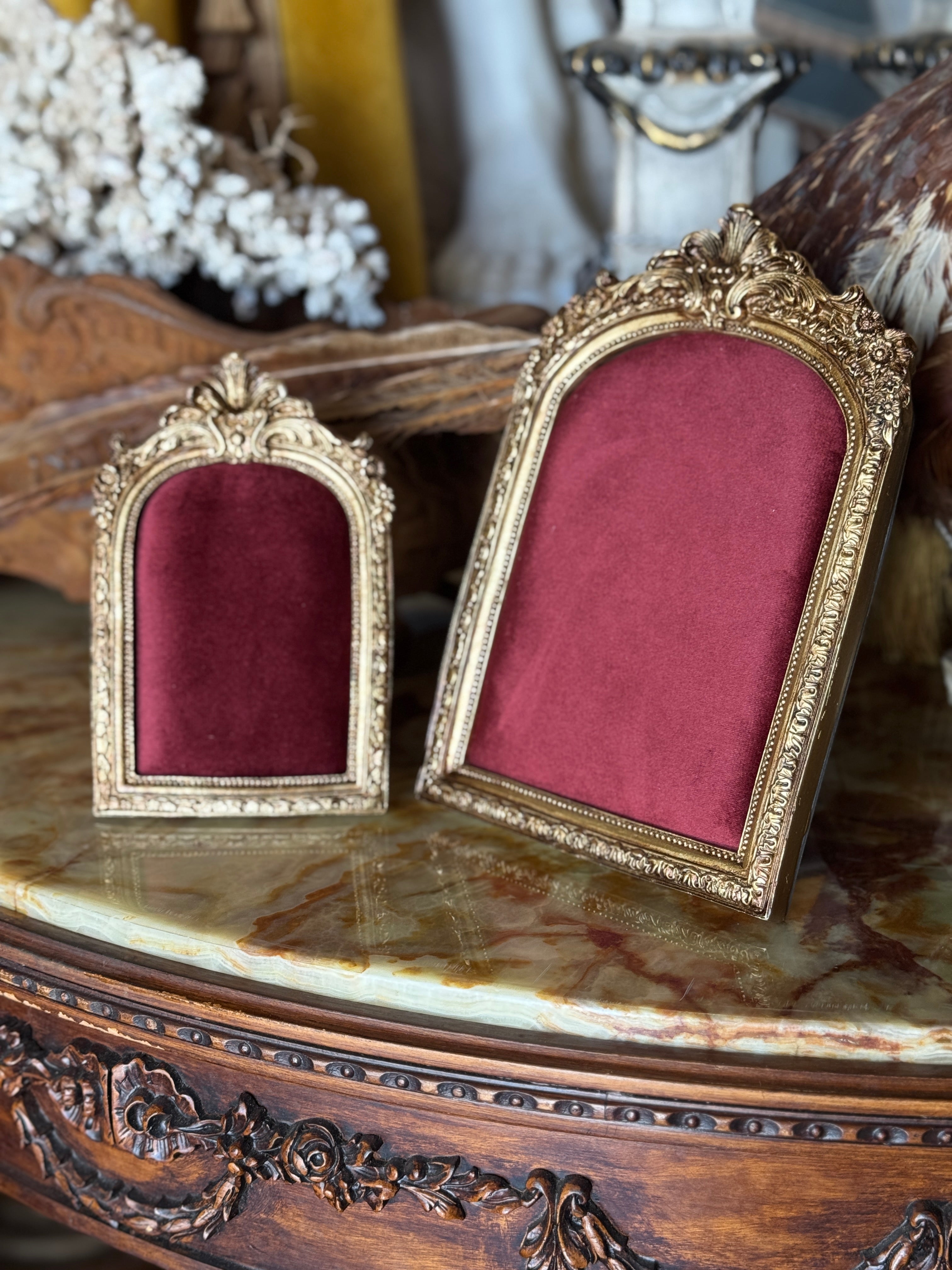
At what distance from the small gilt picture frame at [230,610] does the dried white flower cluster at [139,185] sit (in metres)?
0.22

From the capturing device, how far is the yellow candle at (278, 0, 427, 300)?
1141mm

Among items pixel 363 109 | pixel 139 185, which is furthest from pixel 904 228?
pixel 363 109

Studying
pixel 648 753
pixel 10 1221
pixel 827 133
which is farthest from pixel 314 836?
pixel 827 133

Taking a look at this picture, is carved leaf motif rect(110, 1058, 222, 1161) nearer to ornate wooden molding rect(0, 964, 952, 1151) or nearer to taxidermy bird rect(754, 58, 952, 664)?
ornate wooden molding rect(0, 964, 952, 1151)

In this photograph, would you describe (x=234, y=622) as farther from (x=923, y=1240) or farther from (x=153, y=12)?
(x=153, y=12)

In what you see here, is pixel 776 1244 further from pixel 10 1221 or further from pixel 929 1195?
pixel 10 1221

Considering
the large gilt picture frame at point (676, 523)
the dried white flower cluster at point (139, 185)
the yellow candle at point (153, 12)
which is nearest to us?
the large gilt picture frame at point (676, 523)

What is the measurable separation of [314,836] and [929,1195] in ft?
1.26

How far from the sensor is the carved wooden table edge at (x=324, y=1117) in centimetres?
52

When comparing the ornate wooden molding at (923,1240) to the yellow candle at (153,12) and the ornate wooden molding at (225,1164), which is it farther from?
the yellow candle at (153,12)

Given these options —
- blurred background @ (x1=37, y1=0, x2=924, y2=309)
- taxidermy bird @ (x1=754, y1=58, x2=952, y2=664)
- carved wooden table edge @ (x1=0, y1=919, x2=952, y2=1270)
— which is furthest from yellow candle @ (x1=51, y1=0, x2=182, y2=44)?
carved wooden table edge @ (x1=0, y1=919, x2=952, y2=1270)

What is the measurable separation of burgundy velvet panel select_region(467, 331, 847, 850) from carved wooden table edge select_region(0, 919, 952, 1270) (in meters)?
0.16

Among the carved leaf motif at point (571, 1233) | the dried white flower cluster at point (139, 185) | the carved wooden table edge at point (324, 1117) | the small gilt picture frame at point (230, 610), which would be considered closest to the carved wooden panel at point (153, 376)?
the dried white flower cluster at point (139, 185)

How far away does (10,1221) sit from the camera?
1.44 meters
